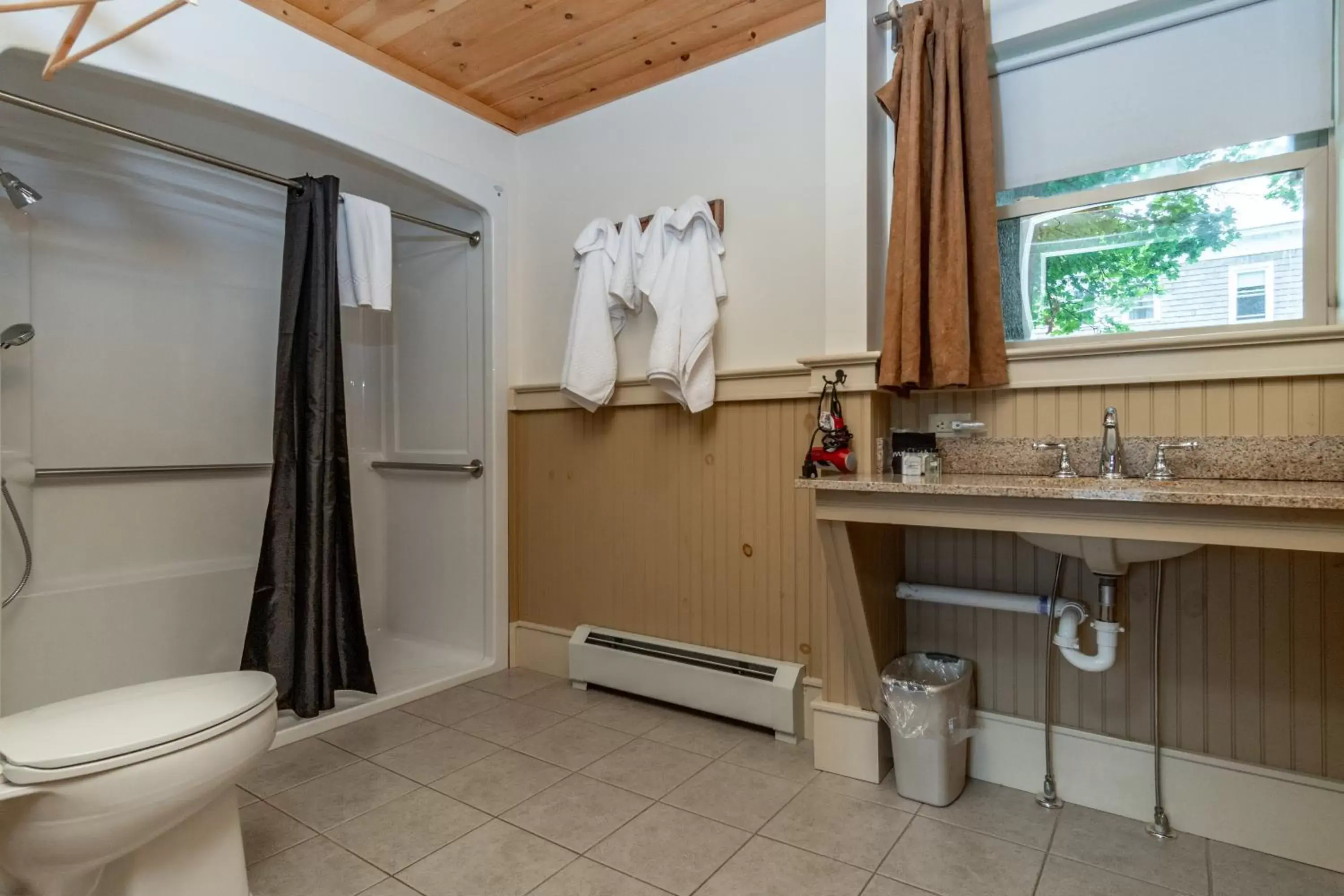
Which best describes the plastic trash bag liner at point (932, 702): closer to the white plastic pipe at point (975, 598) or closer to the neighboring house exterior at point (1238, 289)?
the white plastic pipe at point (975, 598)

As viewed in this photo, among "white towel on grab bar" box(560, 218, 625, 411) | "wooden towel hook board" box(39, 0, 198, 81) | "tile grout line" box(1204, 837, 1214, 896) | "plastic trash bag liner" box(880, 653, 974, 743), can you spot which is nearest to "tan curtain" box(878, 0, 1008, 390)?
"plastic trash bag liner" box(880, 653, 974, 743)

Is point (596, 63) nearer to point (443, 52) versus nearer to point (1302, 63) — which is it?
point (443, 52)

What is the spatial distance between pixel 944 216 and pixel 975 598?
38.6 inches

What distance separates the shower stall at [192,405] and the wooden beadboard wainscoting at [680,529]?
20 centimetres

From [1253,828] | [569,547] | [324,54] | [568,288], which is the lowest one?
[1253,828]

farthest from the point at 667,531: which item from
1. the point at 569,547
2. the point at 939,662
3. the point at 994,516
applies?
the point at 994,516

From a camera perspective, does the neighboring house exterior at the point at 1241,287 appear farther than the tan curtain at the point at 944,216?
No

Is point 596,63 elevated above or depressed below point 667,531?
above

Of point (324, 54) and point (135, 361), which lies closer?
point (324, 54)

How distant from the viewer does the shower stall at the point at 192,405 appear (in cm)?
219

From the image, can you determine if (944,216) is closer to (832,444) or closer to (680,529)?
(832,444)

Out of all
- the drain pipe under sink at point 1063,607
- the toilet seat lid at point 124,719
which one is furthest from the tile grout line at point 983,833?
the toilet seat lid at point 124,719

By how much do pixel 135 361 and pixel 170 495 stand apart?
492mm

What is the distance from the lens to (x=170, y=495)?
8.34 ft
